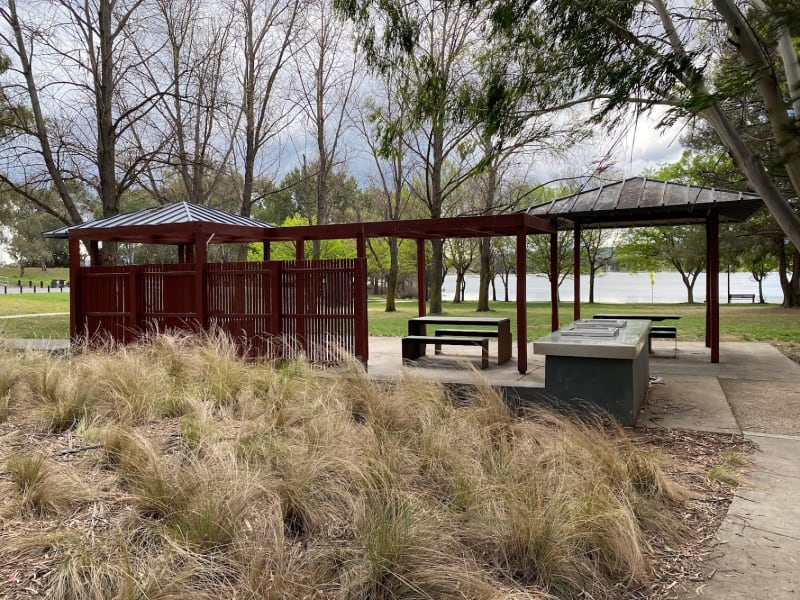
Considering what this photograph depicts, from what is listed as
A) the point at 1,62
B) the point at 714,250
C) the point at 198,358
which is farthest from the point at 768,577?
the point at 1,62

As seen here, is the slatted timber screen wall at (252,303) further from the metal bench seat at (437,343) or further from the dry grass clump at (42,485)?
the dry grass clump at (42,485)

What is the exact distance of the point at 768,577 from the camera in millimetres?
2877

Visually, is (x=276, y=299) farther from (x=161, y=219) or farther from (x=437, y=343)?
(x=161, y=219)

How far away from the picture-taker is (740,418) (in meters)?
6.06

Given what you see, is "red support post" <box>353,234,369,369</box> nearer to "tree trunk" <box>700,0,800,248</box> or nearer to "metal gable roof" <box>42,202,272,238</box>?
"metal gable roof" <box>42,202,272,238</box>

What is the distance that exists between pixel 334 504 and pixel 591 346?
3598 millimetres

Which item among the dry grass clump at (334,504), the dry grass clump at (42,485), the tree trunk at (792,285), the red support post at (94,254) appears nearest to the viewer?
the dry grass clump at (334,504)

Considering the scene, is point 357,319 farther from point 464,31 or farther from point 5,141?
point 464,31

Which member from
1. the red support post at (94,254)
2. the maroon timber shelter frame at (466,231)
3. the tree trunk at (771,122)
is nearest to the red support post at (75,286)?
the red support post at (94,254)

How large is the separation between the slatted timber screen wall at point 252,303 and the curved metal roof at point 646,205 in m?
3.91

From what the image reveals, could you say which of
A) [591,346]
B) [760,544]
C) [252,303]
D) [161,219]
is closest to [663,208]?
[591,346]

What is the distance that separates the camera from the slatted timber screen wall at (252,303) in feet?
27.5

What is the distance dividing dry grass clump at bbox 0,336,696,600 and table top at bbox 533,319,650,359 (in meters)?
1.45

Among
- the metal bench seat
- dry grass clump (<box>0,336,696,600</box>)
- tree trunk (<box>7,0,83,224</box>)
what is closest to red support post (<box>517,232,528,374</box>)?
the metal bench seat
